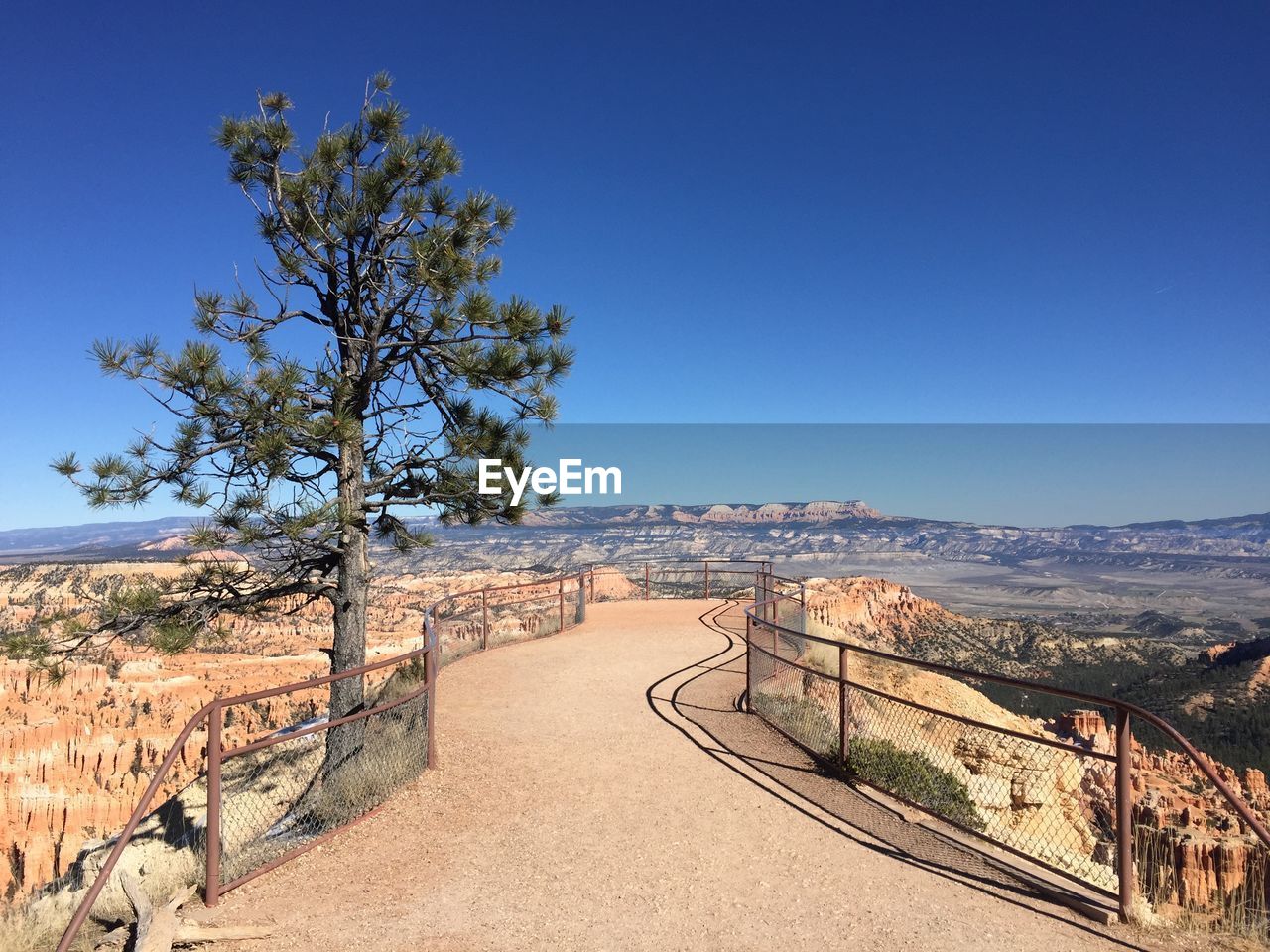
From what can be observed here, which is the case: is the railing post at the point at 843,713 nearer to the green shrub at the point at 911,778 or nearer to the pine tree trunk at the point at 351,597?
the green shrub at the point at 911,778

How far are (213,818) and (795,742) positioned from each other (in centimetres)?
633

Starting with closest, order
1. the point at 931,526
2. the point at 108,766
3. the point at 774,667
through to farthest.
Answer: the point at 774,667 < the point at 108,766 < the point at 931,526

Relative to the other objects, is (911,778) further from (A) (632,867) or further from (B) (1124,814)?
(A) (632,867)

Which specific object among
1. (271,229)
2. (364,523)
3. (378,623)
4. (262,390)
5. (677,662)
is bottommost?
(378,623)

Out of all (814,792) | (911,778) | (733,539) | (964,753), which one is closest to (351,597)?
(814,792)

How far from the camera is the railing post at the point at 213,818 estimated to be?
520 centimetres

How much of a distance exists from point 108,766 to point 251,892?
43.7 metres

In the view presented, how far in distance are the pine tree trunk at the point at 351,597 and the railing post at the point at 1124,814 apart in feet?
23.7

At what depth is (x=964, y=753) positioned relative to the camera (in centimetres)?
1587

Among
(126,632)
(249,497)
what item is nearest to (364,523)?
(249,497)

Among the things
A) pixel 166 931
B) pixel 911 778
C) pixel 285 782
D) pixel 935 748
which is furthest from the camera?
pixel 935 748

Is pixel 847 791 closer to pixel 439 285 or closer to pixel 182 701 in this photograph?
pixel 439 285

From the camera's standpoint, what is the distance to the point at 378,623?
2218 inches

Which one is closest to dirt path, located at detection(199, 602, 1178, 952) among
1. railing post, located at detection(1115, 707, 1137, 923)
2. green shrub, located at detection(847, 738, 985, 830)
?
railing post, located at detection(1115, 707, 1137, 923)
